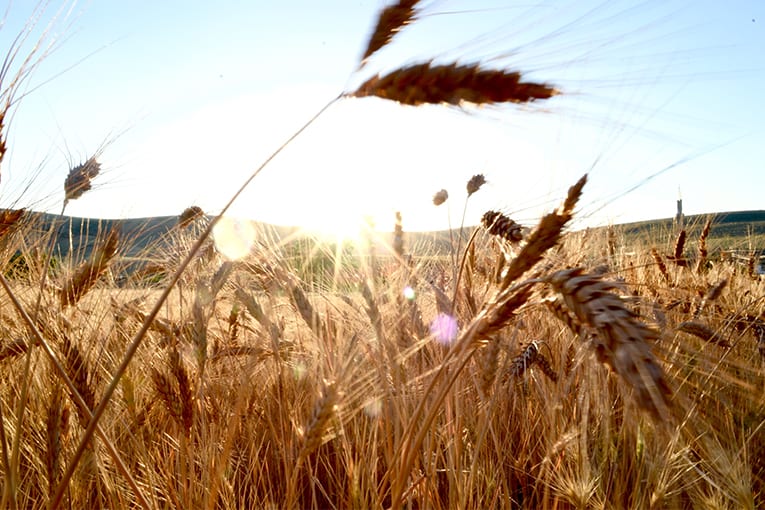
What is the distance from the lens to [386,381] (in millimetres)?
1494

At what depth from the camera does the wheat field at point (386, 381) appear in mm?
999

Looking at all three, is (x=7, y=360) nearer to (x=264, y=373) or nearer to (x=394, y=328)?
(x=264, y=373)

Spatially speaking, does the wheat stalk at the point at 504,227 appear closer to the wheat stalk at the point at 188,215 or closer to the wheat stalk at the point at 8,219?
the wheat stalk at the point at 188,215

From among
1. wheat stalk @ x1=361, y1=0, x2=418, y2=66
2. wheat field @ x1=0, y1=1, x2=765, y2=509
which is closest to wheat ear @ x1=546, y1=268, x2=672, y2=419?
wheat field @ x1=0, y1=1, x2=765, y2=509

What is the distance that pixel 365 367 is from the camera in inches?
73.9

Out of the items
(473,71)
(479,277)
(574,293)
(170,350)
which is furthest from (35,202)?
(479,277)

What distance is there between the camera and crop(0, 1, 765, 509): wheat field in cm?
100

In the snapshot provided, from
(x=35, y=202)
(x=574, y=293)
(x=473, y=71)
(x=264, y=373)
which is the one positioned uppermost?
(x=473, y=71)

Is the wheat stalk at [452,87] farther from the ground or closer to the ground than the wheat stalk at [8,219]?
farther from the ground

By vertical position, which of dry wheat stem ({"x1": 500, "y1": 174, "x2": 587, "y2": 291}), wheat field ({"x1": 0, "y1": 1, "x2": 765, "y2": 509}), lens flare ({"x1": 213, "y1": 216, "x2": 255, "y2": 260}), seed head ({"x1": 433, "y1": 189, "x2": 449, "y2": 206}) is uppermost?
seed head ({"x1": 433, "y1": 189, "x2": 449, "y2": 206})

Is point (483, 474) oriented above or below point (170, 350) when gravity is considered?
below

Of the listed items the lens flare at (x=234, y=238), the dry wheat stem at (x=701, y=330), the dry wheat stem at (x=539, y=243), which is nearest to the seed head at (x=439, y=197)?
the lens flare at (x=234, y=238)

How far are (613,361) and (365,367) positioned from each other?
120 cm

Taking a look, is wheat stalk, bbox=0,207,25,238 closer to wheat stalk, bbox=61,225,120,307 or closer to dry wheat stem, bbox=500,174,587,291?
wheat stalk, bbox=61,225,120,307
